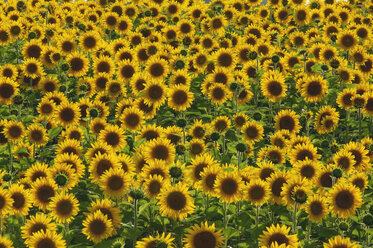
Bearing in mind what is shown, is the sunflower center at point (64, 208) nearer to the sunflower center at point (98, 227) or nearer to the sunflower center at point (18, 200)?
the sunflower center at point (98, 227)

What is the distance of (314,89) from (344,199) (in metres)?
3.67

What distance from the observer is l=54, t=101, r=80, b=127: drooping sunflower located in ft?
26.0

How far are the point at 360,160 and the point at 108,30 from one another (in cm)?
898

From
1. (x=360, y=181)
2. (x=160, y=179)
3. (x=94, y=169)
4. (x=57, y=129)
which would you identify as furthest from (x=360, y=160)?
(x=57, y=129)

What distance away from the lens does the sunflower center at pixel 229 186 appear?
18.5 feet

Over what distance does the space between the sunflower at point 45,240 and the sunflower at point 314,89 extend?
5.60m

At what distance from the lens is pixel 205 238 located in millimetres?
5047

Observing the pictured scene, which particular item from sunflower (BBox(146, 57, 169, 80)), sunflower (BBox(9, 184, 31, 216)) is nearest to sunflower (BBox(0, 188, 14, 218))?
sunflower (BBox(9, 184, 31, 216))

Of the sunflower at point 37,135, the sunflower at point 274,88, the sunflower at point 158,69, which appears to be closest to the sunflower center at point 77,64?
the sunflower at point 158,69

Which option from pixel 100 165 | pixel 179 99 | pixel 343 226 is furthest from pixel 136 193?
pixel 179 99

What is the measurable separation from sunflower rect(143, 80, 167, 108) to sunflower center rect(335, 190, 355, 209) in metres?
3.80

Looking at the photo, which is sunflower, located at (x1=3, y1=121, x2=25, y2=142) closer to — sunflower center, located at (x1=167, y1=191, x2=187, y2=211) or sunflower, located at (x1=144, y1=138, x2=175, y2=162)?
sunflower, located at (x1=144, y1=138, x2=175, y2=162)

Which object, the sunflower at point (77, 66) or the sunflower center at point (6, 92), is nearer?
the sunflower center at point (6, 92)

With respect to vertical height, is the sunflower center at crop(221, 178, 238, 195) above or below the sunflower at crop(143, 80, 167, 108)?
below
